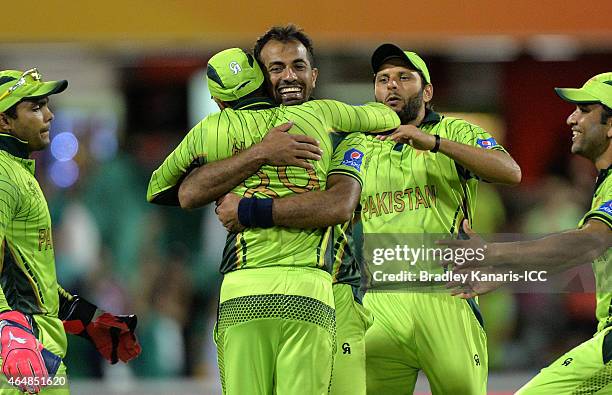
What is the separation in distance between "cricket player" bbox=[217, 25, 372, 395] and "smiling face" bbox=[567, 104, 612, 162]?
51.8 inches

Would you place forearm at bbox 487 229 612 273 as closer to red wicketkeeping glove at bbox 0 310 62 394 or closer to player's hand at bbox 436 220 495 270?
player's hand at bbox 436 220 495 270

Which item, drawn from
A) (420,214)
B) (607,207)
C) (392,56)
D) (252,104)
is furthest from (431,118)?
Answer: (252,104)

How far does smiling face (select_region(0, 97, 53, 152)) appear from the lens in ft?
20.8

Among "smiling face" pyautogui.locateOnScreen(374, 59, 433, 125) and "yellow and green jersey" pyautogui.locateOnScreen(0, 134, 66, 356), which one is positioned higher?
"smiling face" pyautogui.locateOnScreen(374, 59, 433, 125)

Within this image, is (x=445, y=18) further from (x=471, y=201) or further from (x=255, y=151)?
(x=255, y=151)

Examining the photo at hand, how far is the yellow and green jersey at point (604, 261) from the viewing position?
6.50 m

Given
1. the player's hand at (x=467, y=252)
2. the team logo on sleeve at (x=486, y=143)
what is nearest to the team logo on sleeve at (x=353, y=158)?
the team logo on sleeve at (x=486, y=143)

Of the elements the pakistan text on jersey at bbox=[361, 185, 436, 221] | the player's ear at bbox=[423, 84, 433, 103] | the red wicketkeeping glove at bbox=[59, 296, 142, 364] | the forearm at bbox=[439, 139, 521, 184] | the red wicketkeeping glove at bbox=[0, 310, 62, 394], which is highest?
the player's ear at bbox=[423, 84, 433, 103]

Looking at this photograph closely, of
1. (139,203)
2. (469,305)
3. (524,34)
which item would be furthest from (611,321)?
(139,203)

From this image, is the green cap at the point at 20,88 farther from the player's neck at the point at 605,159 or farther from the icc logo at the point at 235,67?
the player's neck at the point at 605,159

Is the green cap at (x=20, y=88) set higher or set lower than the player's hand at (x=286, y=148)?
higher

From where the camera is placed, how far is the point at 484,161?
6547 millimetres

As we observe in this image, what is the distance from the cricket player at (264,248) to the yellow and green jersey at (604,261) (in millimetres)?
1399

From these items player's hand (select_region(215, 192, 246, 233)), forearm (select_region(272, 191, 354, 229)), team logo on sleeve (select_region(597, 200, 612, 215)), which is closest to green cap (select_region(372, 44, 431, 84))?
team logo on sleeve (select_region(597, 200, 612, 215))
